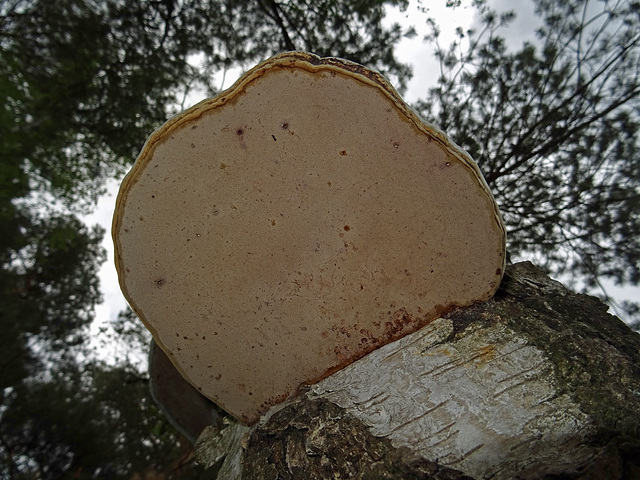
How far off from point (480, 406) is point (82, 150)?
22.3 ft

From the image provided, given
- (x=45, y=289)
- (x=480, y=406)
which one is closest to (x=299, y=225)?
(x=480, y=406)

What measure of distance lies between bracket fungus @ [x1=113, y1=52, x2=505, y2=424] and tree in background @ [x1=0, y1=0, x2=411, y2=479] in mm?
3764

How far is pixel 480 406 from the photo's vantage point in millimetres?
994

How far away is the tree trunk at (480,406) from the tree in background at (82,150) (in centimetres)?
387

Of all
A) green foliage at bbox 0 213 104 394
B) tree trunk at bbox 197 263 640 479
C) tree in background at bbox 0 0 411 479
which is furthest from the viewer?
green foliage at bbox 0 213 104 394

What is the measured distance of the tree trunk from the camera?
0.92 metres

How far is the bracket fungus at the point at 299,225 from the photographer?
1.06m

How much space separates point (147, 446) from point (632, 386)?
764 centimetres

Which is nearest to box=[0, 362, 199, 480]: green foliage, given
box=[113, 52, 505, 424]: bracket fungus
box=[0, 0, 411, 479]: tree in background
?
box=[0, 0, 411, 479]: tree in background

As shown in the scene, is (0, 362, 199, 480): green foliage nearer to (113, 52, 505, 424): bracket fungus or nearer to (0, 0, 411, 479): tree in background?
(0, 0, 411, 479): tree in background

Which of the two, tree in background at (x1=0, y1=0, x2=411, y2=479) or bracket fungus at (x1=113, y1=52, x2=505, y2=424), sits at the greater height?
tree in background at (x1=0, y1=0, x2=411, y2=479)

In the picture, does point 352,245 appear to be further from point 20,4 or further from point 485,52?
point 20,4

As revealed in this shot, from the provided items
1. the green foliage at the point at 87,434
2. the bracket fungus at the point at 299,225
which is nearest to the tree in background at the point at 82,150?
the green foliage at the point at 87,434

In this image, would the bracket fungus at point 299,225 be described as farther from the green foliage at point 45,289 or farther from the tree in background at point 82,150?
the green foliage at point 45,289
